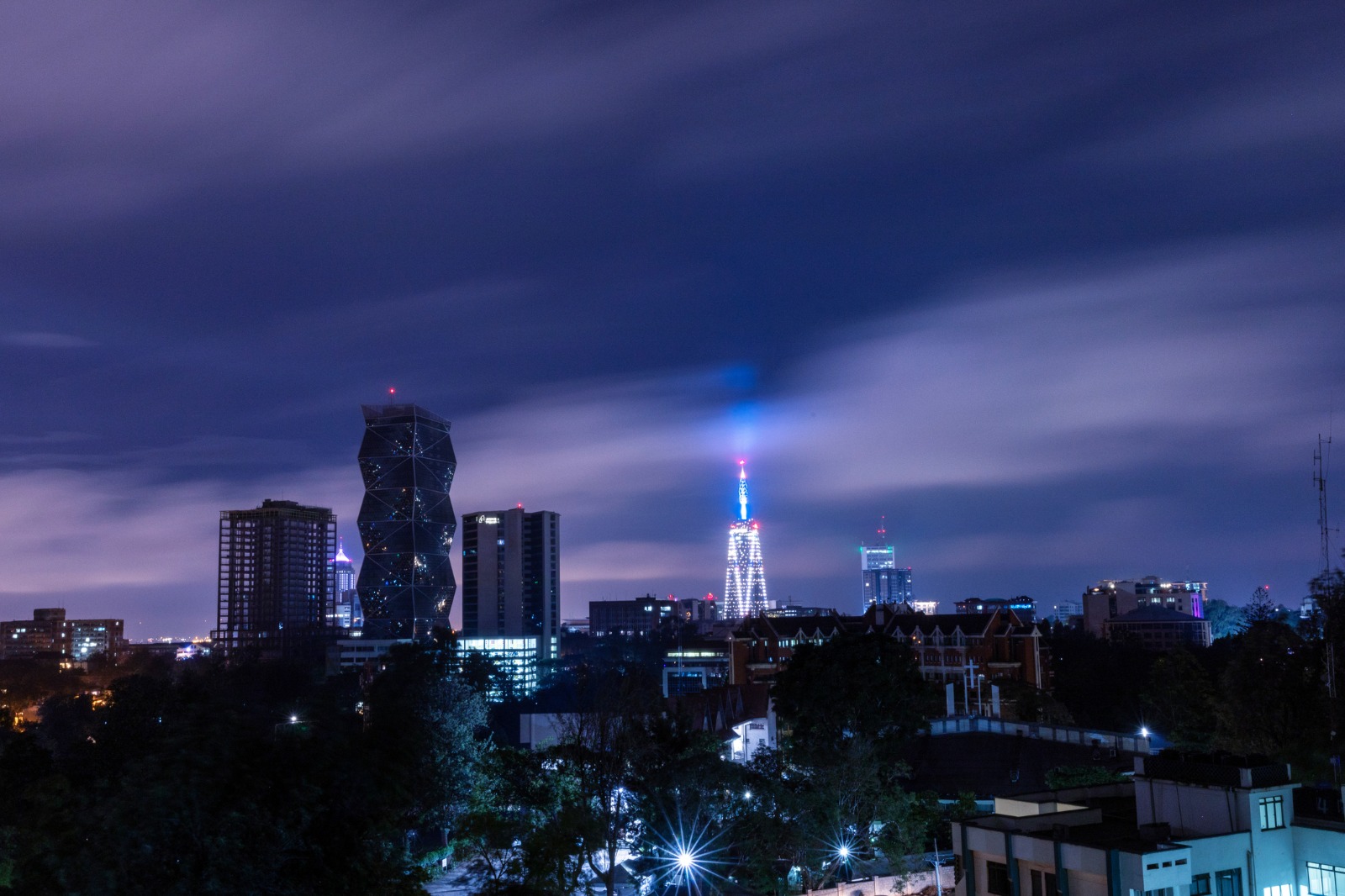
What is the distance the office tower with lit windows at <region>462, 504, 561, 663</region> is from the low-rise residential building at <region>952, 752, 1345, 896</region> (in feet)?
525

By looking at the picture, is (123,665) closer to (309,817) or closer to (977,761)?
(977,761)

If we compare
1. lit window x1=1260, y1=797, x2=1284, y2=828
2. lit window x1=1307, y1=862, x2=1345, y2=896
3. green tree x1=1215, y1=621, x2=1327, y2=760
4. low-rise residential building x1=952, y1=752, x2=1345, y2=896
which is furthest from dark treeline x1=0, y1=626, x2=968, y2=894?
green tree x1=1215, y1=621, x2=1327, y2=760

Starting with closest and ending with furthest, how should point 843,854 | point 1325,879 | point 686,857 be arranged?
1. point 1325,879
2. point 686,857
3. point 843,854

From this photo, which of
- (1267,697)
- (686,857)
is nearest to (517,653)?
(1267,697)

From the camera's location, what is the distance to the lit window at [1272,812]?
74.2 ft

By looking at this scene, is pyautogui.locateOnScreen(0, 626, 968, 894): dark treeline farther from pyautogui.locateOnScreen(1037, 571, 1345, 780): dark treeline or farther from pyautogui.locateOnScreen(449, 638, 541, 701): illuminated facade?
pyautogui.locateOnScreen(449, 638, 541, 701): illuminated facade

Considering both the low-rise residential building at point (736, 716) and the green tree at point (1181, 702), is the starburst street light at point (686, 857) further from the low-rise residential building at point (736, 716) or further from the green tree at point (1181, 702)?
the green tree at point (1181, 702)

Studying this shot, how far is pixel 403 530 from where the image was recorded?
152625 millimetres

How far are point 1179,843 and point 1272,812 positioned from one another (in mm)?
2758

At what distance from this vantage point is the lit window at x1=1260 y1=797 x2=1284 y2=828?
22.6 metres

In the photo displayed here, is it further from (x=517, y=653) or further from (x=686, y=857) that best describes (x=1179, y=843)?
(x=517, y=653)

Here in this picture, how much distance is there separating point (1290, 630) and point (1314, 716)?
21.2 feet

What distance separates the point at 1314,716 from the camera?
3847 centimetres

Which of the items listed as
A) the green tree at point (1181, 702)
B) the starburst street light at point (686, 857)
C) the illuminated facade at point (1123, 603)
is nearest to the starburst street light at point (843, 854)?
the starburst street light at point (686, 857)
